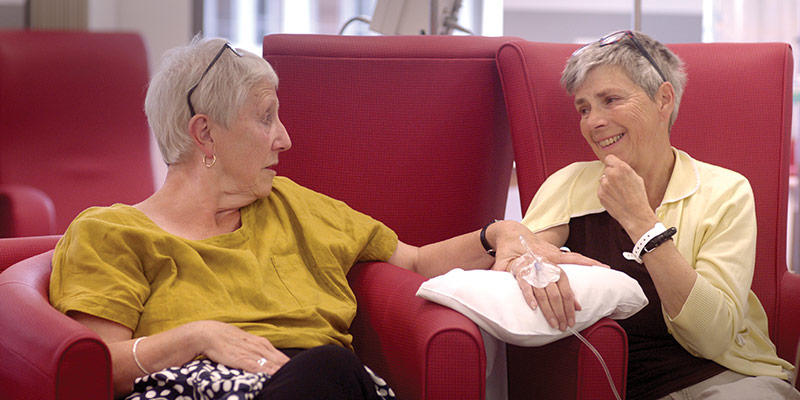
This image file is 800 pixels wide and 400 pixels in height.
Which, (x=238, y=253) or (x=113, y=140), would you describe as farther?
(x=113, y=140)

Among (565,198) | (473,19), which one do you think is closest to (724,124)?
(565,198)

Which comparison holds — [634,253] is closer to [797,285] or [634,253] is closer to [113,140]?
[797,285]

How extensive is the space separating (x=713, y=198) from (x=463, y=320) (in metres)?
0.60

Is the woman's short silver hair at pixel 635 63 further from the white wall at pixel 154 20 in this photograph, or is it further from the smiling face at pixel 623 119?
the white wall at pixel 154 20

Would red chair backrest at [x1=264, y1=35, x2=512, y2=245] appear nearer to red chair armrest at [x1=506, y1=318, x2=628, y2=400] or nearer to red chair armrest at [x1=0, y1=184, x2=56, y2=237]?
red chair armrest at [x1=506, y1=318, x2=628, y2=400]

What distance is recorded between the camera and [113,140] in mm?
3234

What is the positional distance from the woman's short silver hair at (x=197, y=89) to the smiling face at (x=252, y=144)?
0.02 metres

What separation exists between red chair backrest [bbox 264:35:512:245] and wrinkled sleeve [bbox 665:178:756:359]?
66 cm

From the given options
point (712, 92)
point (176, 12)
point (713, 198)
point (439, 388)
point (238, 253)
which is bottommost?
point (439, 388)

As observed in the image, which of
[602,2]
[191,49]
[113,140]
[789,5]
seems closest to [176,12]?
[113,140]

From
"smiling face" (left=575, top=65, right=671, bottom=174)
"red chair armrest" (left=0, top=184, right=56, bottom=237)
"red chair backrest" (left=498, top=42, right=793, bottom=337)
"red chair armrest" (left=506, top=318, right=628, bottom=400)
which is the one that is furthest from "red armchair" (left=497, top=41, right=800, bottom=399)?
"red chair armrest" (left=0, top=184, right=56, bottom=237)

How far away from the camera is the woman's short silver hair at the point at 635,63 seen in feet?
5.48

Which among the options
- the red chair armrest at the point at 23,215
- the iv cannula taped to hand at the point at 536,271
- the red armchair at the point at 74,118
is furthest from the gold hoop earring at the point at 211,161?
the red armchair at the point at 74,118

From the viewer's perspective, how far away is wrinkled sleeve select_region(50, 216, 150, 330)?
4.41 feet
